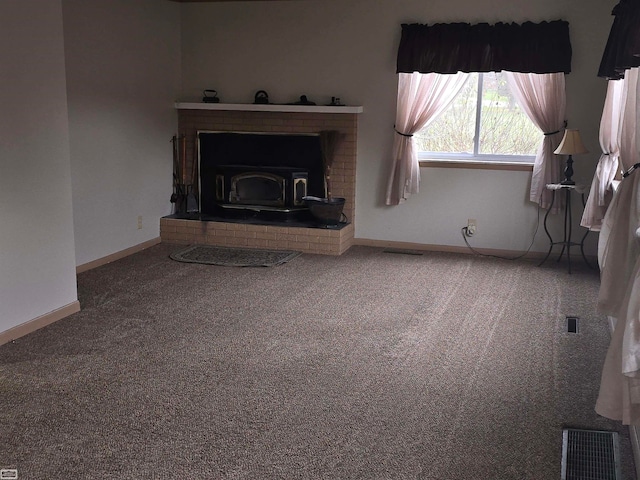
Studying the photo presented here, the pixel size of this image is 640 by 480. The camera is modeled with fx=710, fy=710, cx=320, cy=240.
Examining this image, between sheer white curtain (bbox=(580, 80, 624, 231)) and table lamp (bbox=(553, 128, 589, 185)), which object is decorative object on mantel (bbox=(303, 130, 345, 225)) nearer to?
table lamp (bbox=(553, 128, 589, 185))

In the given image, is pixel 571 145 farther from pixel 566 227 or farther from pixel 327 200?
pixel 327 200

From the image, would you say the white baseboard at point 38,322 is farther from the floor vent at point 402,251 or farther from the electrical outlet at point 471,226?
the electrical outlet at point 471,226

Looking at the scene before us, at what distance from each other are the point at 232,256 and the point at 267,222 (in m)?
0.63

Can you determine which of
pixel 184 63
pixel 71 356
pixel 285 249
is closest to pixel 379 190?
pixel 285 249

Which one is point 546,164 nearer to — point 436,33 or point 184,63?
point 436,33

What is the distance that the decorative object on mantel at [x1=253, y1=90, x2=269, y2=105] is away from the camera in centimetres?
677

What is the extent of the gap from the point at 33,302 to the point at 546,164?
4.20m

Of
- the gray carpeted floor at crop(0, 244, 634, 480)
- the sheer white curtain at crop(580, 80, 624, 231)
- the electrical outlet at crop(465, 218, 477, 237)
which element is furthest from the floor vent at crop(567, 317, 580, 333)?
the electrical outlet at crop(465, 218, 477, 237)

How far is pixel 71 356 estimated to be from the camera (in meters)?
3.77

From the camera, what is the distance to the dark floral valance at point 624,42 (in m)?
3.33

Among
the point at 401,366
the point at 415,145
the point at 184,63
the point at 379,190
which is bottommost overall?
the point at 401,366

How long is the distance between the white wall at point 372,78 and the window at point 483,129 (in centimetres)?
21

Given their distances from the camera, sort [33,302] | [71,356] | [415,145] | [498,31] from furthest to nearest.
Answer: [415,145] → [498,31] → [33,302] → [71,356]

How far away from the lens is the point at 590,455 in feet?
9.17
